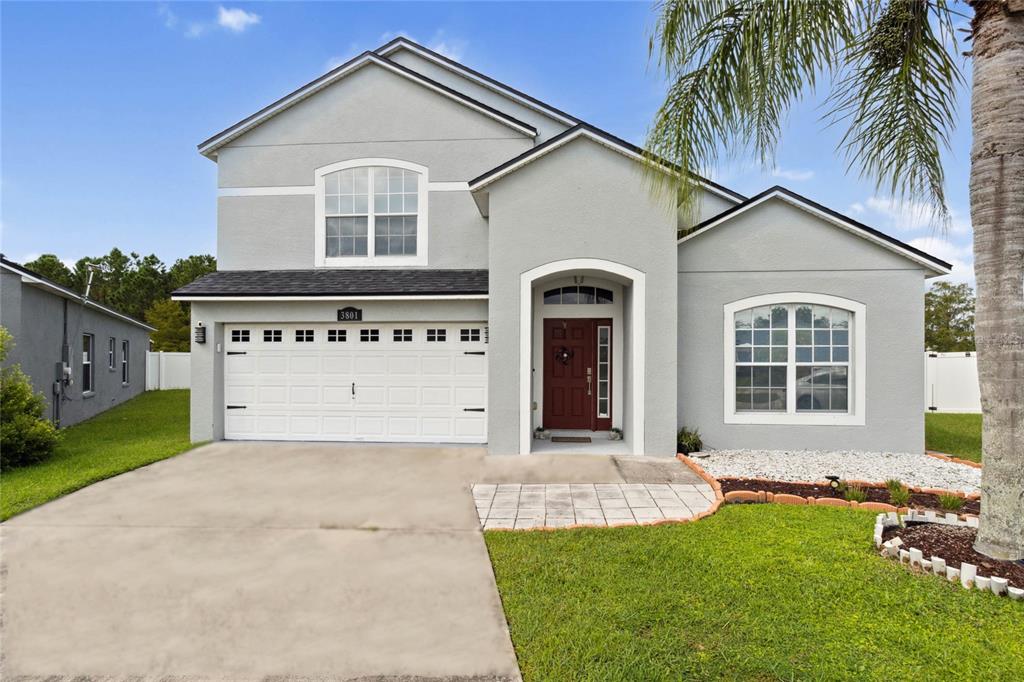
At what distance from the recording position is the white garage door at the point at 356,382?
9953 mm

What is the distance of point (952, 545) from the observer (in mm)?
4363

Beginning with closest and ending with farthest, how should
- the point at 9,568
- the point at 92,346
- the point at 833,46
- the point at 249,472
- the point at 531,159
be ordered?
the point at 9,568
the point at 833,46
the point at 249,472
the point at 531,159
the point at 92,346

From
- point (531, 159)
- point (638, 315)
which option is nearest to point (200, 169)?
point (531, 159)

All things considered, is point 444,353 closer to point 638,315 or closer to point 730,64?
point 638,315

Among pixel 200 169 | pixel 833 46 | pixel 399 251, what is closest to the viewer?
pixel 833 46

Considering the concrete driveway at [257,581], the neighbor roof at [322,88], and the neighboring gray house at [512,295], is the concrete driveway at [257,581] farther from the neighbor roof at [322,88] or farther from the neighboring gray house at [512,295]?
the neighbor roof at [322,88]

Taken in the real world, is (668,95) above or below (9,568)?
above

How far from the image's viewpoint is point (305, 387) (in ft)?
33.3

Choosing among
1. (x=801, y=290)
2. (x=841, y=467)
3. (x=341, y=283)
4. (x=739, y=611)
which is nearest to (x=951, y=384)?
(x=801, y=290)

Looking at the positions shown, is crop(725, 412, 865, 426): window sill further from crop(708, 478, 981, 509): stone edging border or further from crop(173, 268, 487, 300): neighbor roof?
crop(173, 268, 487, 300): neighbor roof

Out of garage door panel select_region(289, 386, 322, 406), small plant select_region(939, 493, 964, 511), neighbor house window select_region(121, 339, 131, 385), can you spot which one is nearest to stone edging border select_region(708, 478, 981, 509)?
small plant select_region(939, 493, 964, 511)

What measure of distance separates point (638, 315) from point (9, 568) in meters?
8.42

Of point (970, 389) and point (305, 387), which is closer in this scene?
point (305, 387)

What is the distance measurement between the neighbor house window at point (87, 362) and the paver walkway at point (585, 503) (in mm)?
14176
